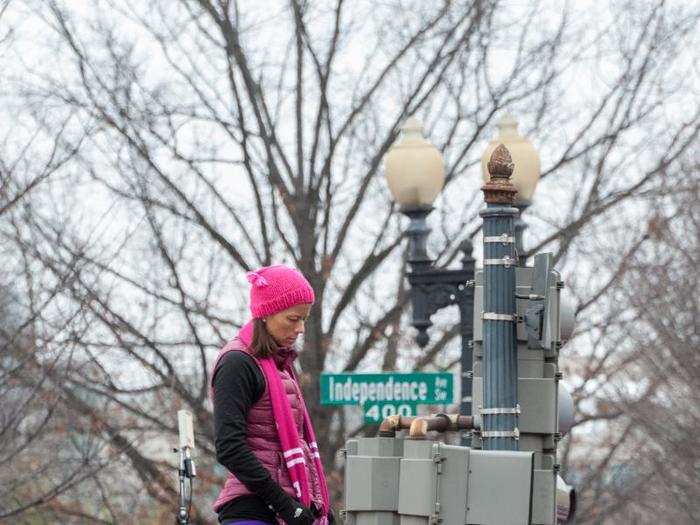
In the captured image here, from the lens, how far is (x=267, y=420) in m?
5.61

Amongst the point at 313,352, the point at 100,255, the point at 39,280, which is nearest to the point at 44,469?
the point at 39,280

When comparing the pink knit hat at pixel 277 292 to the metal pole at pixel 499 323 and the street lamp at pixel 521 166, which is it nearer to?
the metal pole at pixel 499 323

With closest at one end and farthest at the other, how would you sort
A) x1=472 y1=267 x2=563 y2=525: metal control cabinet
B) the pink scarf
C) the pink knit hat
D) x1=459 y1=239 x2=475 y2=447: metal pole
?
the pink scarf, the pink knit hat, x1=472 y1=267 x2=563 y2=525: metal control cabinet, x1=459 y1=239 x2=475 y2=447: metal pole

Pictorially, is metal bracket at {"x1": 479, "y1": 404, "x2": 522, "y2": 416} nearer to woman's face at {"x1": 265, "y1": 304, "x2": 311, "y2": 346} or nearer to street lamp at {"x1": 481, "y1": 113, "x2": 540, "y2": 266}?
woman's face at {"x1": 265, "y1": 304, "x2": 311, "y2": 346}

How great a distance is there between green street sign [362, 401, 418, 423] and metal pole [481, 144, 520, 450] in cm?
375

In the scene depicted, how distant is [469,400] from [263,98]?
22.4ft

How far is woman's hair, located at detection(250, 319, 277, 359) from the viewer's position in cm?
567

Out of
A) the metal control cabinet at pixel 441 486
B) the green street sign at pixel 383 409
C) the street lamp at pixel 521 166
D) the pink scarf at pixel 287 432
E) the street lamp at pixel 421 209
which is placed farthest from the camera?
the street lamp at pixel 521 166

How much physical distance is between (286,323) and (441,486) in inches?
45.2

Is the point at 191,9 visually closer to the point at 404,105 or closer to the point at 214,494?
the point at 404,105

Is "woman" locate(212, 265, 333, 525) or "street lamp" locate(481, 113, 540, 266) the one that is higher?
"street lamp" locate(481, 113, 540, 266)

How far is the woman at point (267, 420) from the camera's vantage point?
546 cm

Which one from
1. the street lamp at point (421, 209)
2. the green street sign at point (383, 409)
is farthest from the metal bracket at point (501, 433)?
the street lamp at point (421, 209)

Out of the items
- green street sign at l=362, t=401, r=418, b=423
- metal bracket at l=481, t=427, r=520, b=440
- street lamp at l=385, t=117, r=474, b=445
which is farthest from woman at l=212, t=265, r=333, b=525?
street lamp at l=385, t=117, r=474, b=445
